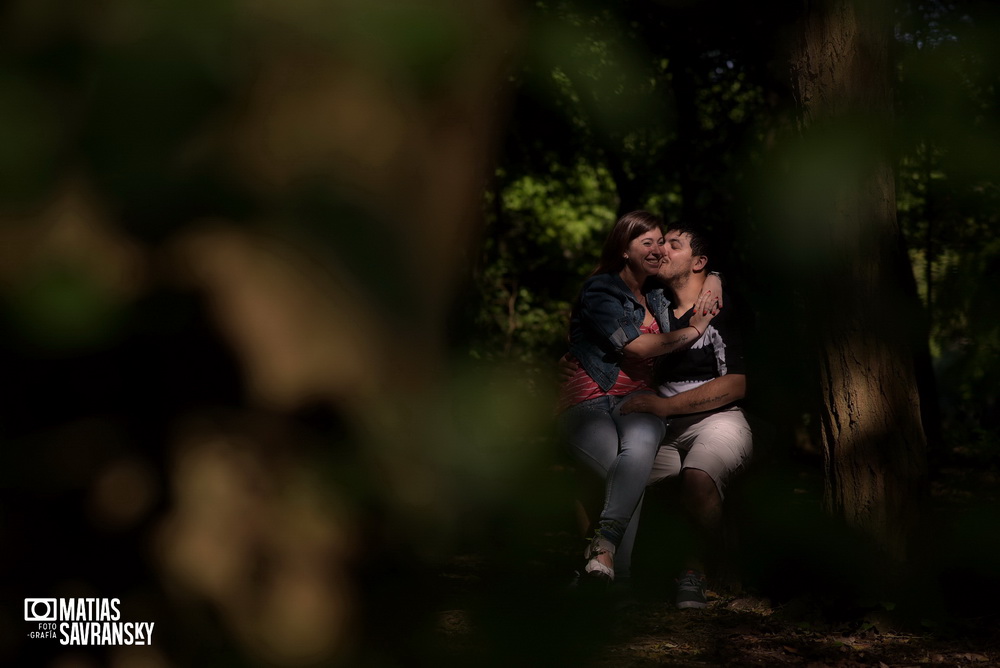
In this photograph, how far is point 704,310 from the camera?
4.47m

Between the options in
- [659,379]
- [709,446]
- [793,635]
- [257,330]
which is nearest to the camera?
[257,330]

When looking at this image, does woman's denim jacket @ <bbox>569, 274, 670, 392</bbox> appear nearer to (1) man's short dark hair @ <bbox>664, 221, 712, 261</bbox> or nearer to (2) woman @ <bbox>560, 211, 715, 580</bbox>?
(2) woman @ <bbox>560, 211, 715, 580</bbox>

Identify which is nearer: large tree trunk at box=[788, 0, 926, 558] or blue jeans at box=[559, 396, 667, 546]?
large tree trunk at box=[788, 0, 926, 558]

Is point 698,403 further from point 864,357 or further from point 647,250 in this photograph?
point 864,357

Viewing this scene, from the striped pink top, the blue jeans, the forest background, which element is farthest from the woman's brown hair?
the forest background

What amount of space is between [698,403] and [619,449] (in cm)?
52

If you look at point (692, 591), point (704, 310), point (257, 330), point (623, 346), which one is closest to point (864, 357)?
point (704, 310)

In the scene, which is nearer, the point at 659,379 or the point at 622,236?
the point at 622,236

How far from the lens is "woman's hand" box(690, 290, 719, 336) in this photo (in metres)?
4.43

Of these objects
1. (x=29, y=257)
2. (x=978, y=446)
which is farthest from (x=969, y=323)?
(x=978, y=446)

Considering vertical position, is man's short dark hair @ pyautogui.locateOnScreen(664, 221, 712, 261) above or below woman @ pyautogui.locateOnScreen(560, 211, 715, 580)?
above

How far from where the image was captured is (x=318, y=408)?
630 millimetres

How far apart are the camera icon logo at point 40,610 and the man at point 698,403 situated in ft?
12.3

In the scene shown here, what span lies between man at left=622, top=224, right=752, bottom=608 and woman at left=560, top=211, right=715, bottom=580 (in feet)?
0.27
